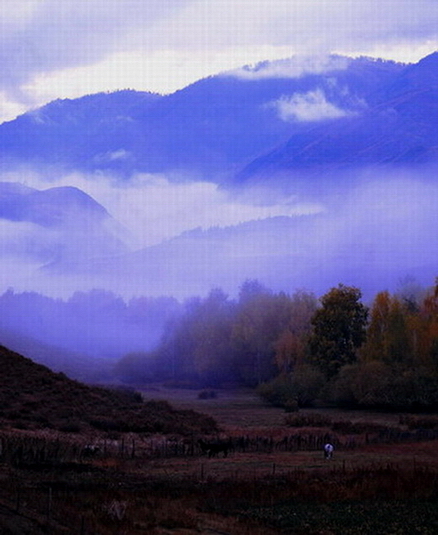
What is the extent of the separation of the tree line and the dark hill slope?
22952 millimetres

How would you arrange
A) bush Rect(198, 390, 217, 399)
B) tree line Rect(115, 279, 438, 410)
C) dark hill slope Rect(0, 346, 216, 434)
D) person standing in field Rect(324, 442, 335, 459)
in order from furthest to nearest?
bush Rect(198, 390, 217, 399), tree line Rect(115, 279, 438, 410), dark hill slope Rect(0, 346, 216, 434), person standing in field Rect(324, 442, 335, 459)

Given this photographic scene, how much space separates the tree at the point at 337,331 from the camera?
3962 inches

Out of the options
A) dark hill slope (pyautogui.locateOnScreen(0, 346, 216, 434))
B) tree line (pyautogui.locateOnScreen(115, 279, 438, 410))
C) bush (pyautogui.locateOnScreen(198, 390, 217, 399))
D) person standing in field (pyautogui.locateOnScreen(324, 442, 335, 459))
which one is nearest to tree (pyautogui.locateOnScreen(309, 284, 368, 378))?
tree line (pyautogui.locateOnScreen(115, 279, 438, 410))

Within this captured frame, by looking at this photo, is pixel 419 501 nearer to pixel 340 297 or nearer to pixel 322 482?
pixel 322 482

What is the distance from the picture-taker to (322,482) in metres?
38.9

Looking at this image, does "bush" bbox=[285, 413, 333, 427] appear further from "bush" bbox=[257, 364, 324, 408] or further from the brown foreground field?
"bush" bbox=[257, 364, 324, 408]

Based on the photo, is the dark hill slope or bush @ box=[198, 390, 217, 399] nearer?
the dark hill slope

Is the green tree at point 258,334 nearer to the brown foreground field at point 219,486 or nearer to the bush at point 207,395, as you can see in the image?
the bush at point 207,395

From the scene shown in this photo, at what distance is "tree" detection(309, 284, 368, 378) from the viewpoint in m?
101

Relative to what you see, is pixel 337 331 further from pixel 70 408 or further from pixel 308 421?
pixel 70 408

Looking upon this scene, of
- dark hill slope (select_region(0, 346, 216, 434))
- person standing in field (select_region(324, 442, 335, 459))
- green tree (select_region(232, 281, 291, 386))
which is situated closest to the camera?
person standing in field (select_region(324, 442, 335, 459))

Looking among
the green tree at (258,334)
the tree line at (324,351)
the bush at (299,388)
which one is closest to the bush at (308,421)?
the tree line at (324,351)

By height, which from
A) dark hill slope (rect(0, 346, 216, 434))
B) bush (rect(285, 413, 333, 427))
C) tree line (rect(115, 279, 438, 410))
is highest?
tree line (rect(115, 279, 438, 410))

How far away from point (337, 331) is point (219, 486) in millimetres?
65622
